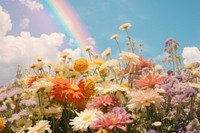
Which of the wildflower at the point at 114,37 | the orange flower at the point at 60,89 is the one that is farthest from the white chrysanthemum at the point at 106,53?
the orange flower at the point at 60,89

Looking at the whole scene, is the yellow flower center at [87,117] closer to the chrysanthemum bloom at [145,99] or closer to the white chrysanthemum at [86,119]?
the white chrysanthemum at [86,119]

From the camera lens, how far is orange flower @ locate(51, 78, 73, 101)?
3018mm

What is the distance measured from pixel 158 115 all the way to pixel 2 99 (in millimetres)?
1569

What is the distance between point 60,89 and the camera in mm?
3084

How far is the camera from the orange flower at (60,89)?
3.02m

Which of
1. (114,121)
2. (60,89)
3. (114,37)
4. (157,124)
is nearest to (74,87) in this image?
(60,89)

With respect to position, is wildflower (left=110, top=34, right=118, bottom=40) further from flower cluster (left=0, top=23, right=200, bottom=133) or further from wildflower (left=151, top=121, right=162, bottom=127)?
wildflower (left=151, top=121, right=162, bottom=127)

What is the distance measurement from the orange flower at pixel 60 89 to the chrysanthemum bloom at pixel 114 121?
57cm

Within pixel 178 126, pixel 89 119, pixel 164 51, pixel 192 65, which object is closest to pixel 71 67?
pixel 89 119

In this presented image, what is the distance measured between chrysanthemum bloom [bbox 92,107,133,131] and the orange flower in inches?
22.6

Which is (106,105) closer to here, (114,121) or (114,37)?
(114,121)

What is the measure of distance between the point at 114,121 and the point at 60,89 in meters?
0.82

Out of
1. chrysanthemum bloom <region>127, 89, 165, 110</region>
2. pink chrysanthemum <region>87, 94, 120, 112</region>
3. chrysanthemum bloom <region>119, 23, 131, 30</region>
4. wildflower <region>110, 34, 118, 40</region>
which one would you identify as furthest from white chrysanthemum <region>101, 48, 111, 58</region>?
chrysanthemum bloom <region>127, 89, 165, 110</region>

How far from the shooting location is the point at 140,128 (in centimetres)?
263
